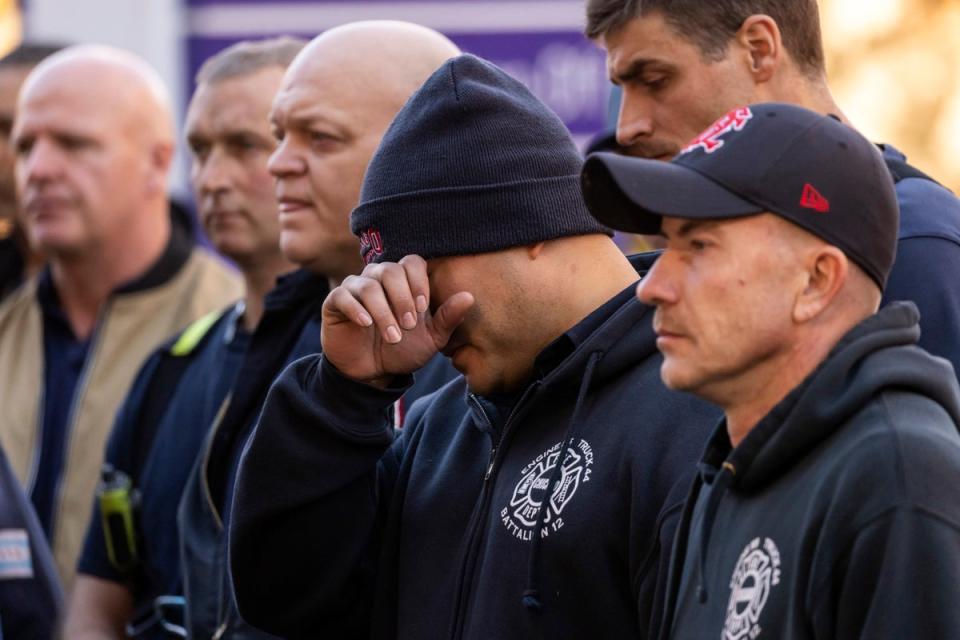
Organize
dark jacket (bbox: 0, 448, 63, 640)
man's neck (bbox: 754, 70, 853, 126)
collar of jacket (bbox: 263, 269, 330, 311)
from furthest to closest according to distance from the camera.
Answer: collar of jacket (bbox: 263, 269, 330, 311) < dark jacket (bbox: 0, 448, 63, 640) < man's neck (bbox: 754, 70, 853, 126)

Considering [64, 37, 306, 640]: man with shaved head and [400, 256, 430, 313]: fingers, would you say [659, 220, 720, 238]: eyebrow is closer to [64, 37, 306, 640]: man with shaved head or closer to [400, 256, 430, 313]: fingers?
[400, 256, 430, 313]: fingers

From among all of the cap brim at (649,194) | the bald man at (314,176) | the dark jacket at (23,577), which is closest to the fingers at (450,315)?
the cap brim at (649,194)

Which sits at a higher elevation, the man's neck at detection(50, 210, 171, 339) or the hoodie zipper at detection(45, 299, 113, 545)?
the man's neck at detection(50, 210, 171, 339)

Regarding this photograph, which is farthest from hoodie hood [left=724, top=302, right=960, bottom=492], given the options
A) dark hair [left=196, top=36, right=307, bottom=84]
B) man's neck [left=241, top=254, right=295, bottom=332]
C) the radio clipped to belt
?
dark hair [left=196, top=36, right=307, bottom=84]

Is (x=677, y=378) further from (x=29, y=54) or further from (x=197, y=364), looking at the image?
(x=29, y=54)

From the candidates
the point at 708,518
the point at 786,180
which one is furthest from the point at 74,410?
the point at 786,180

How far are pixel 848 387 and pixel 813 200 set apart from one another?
0.25 meters

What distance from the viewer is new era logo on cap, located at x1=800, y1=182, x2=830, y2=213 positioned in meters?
2.31

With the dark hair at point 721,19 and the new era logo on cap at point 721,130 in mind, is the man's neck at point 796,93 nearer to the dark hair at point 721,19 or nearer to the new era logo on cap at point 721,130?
the dark hair at point 721,19

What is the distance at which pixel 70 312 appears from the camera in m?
6.00

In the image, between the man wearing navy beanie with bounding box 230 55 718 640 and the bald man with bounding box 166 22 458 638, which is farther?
the bald man with bounding box 166 22 458 638

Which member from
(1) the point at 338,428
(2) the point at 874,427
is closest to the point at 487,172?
(1) the point at 338,428

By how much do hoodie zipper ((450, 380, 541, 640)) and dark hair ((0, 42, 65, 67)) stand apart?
449 centimetres

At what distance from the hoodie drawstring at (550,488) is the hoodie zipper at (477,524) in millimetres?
107
